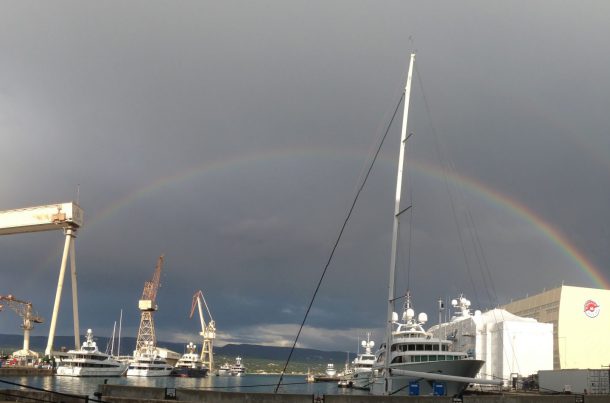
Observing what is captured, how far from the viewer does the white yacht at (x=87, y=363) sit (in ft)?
501

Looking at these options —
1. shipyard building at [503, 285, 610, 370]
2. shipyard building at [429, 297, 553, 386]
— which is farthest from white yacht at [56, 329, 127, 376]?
shipyard building at [503, 285, 610, 370]

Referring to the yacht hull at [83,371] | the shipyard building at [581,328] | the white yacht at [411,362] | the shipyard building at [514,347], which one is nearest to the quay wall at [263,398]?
the white yacht at [411,362]

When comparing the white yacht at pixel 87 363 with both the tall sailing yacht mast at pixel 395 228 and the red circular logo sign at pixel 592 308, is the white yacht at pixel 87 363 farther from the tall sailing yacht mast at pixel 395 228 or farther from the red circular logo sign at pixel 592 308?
the tall sailing yacht mast at pixel 395 228

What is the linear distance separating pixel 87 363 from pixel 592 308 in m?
128

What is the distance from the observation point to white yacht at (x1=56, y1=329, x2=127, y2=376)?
152750mm

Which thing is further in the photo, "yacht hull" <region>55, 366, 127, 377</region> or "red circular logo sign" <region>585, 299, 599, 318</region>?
"yacht hull" <region>55, 366, 127, 377</region>

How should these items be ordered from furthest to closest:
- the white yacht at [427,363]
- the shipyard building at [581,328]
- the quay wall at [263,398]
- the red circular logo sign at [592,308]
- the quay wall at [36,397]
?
the red circular logo sign at [592,308], the shipyard building at [581,328], the white yacht at [427,363], the quay wall at [36,397], the quay wall at [263,398]

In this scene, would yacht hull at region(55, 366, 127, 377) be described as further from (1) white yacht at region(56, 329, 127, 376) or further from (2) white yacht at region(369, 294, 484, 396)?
(2) white yacht at region(369, 294, 484, 396)

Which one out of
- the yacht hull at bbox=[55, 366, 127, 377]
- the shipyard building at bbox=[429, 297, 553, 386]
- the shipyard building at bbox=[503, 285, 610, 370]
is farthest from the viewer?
the yacht hull at bbox=[55, 366, 127, 377]

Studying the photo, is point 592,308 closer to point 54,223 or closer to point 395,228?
point 395,228

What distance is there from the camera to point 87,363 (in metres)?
157

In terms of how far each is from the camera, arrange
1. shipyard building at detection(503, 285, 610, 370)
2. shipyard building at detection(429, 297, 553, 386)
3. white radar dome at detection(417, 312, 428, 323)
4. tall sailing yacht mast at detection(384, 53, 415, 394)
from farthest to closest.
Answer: shipyard building at detection(503, 285, 610, 370), shipyard building at detection(429, 297, 553, 386), white radar dome at detection(417, 312, 428, 323), tall sailing yacht mast at detection(384, 53, 415, 394)

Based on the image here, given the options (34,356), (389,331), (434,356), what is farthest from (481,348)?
(34,356)

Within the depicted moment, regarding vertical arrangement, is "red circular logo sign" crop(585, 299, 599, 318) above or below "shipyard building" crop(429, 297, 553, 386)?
above
